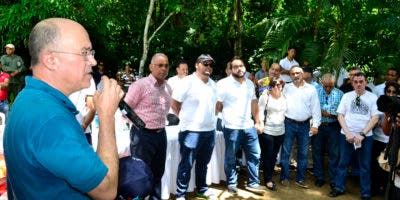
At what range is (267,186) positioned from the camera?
5820 mm

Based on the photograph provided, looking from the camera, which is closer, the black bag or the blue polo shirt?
the blue polo shirt

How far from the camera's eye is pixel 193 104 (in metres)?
4.85

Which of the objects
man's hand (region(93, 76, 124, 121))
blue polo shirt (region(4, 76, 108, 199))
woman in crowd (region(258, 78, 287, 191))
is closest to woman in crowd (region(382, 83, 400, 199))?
woman in crowd (region(258, 78, 287, 191))

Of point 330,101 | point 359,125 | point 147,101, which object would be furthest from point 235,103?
point 359,125

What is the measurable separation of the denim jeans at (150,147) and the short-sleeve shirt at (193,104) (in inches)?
19.5

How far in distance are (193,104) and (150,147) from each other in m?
0.90

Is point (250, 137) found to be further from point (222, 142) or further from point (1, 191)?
point (1, 191)

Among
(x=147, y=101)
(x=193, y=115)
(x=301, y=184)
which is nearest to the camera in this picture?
(x=147, y=101)

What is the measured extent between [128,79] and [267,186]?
860 cm

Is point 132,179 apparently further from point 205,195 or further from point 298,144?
point 298,144

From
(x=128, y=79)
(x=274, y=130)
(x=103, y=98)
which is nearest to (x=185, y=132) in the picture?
(x=274, y=130)

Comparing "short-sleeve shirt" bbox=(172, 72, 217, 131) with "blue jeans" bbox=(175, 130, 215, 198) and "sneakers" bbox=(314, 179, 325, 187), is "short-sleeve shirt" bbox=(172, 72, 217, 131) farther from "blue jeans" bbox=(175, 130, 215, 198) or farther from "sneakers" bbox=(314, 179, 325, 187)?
"sneakers" bbox=(314, 179, 325, 187)

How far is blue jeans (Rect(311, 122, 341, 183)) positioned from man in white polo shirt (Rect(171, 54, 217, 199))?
6.62 feet

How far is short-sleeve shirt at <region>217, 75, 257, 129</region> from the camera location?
17.1ft
